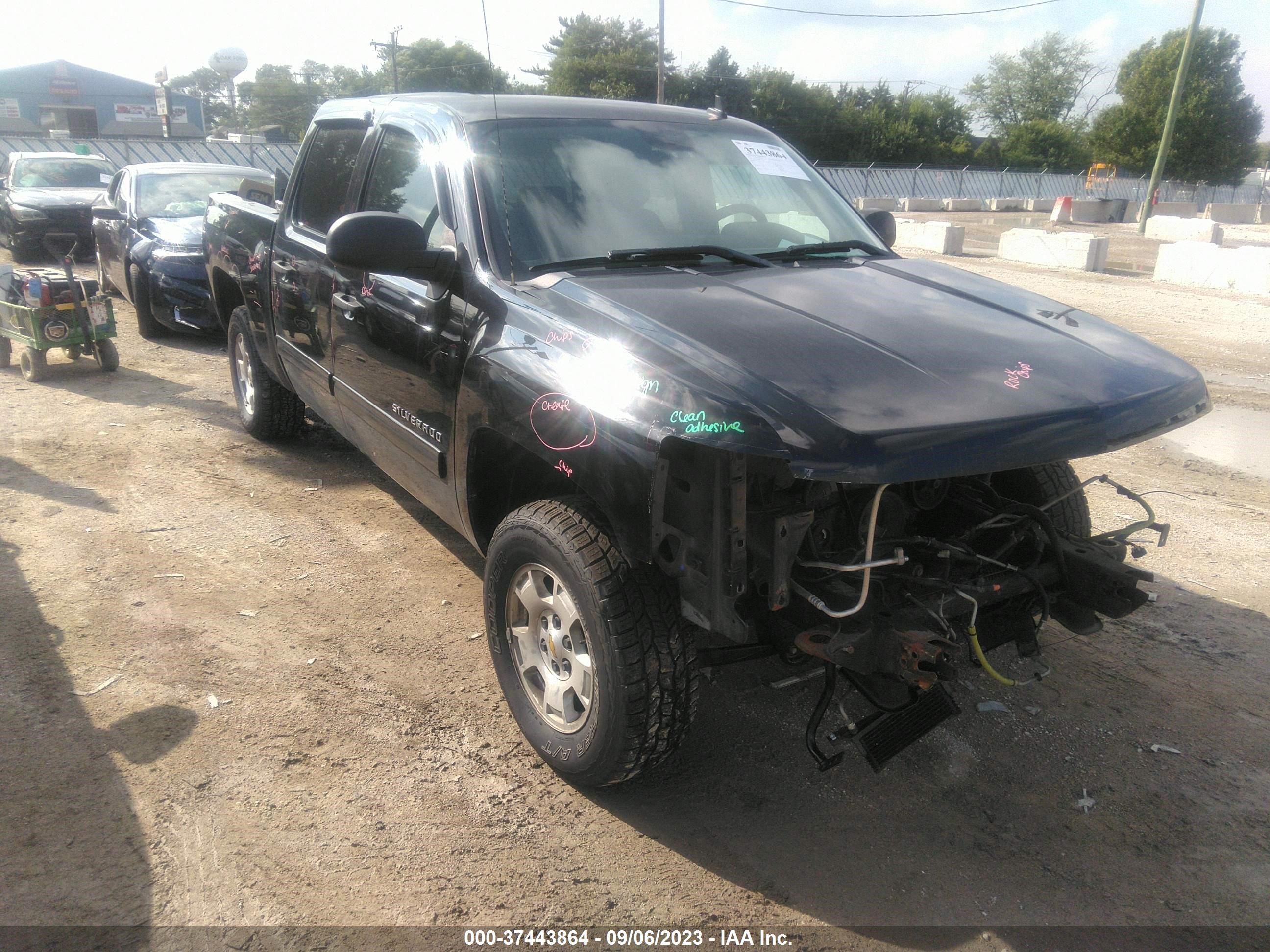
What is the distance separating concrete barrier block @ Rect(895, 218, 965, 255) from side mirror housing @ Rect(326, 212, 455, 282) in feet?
56.2

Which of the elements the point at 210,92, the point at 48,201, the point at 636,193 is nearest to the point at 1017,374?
the point at 636,193

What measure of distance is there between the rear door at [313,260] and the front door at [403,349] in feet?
0.64

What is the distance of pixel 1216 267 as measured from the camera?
14391mm

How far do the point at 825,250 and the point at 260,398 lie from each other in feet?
12.4

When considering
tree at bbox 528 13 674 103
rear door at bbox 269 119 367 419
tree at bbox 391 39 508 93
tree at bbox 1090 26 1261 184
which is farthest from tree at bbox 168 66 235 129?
rear door at bbox 269 119 367 419

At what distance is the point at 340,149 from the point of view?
4391 millimetres

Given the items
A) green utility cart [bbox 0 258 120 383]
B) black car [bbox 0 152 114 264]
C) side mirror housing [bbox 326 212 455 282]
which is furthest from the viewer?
black car [bbox 0 152 114 264]

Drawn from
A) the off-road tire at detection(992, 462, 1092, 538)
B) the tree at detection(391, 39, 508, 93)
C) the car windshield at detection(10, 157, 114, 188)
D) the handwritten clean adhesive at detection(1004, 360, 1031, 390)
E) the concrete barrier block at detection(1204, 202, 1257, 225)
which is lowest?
the concrete barrier block at detection(1204, 202, 1257, 225)

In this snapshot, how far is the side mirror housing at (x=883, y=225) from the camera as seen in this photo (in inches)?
175

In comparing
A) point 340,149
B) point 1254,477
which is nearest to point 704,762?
point 340,149

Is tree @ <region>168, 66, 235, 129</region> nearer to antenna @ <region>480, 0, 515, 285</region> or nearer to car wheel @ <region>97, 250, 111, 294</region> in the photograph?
car wheel @ <region>97, 250, 111, 294</region>

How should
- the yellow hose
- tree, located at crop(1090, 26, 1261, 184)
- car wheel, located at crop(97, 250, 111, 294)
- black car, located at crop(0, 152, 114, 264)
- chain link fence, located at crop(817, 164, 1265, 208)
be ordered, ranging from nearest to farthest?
1. the yellow hose
2. car wheel, located at crop(97, 250, 111, 294)
3. black car, located at crop(0, 152, 114, 264)
4. chain link fence, located at crop(817, 164, 1265, 208)
5. tree, located at crop(1090, 26, 1261, 184)

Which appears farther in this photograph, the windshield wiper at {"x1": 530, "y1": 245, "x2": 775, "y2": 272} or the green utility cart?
the green utility cart

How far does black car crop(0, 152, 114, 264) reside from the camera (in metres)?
13.9
